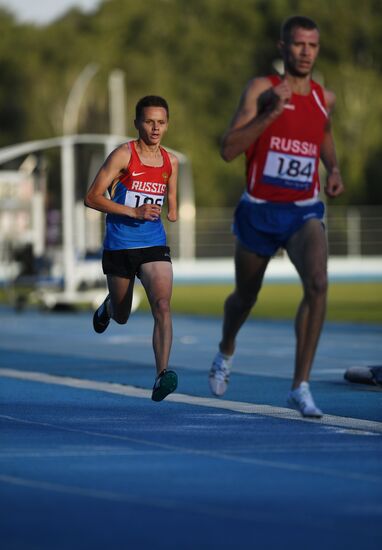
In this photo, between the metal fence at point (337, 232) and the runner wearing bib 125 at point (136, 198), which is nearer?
the runner wearing bib 125 at point (136, 198)

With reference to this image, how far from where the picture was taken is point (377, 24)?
8331cm

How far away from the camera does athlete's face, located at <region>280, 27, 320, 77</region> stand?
9883 mm

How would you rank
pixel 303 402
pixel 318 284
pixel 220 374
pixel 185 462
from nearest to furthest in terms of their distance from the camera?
pixel 185 462, pixel 303 402, pixel 318 284, pixel 220 374

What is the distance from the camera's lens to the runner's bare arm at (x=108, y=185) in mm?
10500

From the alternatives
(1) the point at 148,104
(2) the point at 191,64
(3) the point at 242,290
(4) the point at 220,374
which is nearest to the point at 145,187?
(1) the point at 148,104

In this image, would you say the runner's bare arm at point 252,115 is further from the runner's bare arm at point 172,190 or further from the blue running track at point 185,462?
the blue running track at point 185,462

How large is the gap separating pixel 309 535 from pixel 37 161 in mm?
28484

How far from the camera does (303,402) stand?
31.7 feet

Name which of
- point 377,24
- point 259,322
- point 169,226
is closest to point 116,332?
point 259,322

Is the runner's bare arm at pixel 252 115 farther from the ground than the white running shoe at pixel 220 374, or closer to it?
farther from the ground

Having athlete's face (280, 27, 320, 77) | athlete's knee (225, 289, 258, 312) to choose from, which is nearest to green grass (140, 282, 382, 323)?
athlete's knee (225, 289, 258, 312)

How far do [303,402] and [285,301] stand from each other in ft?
80.5

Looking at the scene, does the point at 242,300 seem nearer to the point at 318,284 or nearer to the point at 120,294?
the point at 120,294

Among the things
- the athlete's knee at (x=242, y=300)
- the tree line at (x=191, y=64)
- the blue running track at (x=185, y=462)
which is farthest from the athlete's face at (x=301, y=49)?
the tree line at (x=191, y=64)
